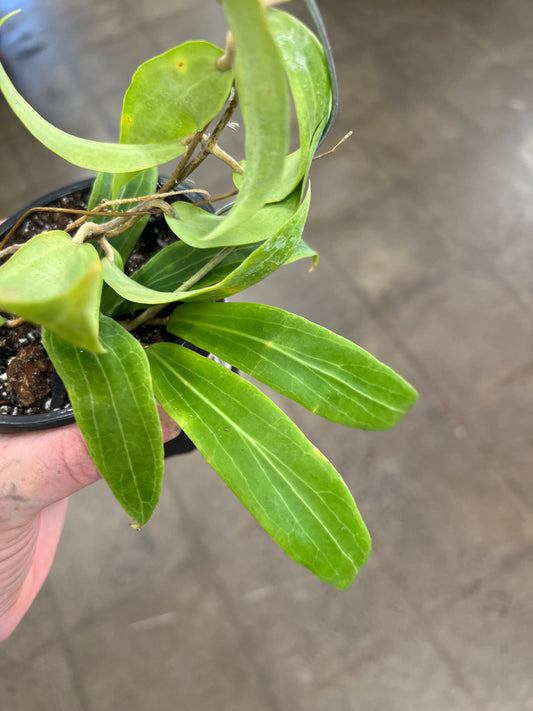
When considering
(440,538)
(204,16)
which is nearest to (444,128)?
(204,16)

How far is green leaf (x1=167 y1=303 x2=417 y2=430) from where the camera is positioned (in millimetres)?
436

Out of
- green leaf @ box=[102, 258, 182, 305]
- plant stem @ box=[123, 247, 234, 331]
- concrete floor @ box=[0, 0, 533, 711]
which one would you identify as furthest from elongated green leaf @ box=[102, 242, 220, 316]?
concrete floor @ box=[0, 0, 533, 711]

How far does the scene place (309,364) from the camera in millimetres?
458

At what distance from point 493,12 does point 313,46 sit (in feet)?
5.64

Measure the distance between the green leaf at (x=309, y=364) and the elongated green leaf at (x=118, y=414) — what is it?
92mm

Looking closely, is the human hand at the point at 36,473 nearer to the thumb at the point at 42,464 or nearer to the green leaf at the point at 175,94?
the thumb at the point at 42,464

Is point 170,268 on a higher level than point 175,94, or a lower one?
lower

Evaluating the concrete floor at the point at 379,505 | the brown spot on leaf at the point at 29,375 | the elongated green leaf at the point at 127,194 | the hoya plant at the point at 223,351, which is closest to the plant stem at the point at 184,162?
the hoya plant at the point at 223,351

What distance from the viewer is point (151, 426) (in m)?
0.41

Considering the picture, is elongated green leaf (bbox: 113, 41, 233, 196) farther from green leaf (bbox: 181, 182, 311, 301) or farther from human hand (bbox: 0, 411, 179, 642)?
human hand (bbox: 0, 411, 179, 642)

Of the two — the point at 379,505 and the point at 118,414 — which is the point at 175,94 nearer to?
the point at 118,414

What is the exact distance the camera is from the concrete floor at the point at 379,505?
1.06 m

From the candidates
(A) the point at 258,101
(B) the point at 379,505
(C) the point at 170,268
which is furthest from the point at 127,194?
(B) the point at 379,505

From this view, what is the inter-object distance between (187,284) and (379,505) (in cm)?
82
